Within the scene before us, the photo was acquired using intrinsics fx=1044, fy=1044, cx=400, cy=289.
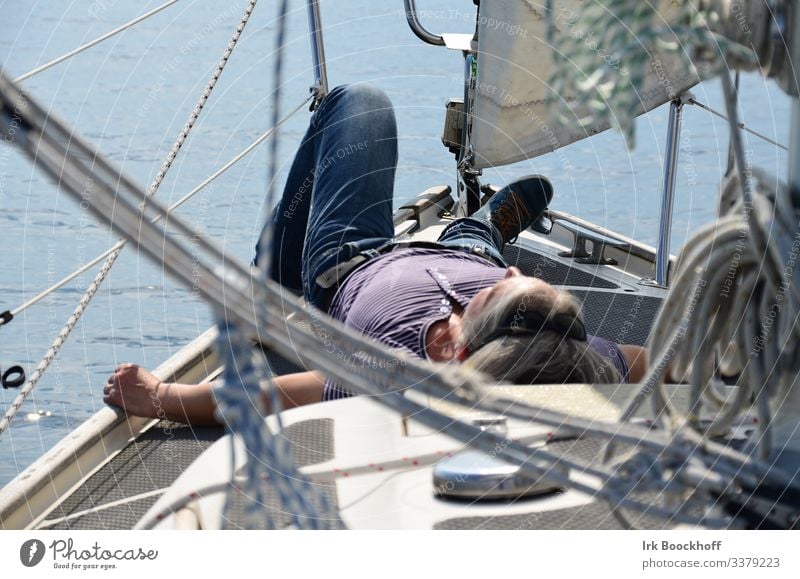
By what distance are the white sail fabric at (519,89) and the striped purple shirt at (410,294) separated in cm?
26

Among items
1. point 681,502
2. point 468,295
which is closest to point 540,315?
point 468,295

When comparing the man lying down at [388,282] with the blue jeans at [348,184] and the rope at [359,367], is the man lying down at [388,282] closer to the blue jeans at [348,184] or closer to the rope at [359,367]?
the blue jeans at [348,184]

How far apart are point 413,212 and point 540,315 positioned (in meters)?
0.87

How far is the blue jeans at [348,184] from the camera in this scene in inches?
49.8

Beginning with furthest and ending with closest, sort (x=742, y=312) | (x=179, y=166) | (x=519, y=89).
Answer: (x=179, y=166) → (x=519, y=89) → (x=742, y=312)

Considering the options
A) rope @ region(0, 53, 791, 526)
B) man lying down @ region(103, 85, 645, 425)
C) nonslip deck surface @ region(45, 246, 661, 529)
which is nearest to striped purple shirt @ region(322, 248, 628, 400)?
man lying down @ region(103, 85, 645, 425)

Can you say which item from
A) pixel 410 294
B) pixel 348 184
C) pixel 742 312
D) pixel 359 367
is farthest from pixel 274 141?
pixel 348 184

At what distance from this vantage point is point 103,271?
1143 millimetres

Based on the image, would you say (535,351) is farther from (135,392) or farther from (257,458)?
(135,392)

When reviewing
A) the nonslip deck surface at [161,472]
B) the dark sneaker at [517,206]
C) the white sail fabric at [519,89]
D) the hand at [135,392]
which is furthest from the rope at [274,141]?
the dark sneaker at [517,206]
